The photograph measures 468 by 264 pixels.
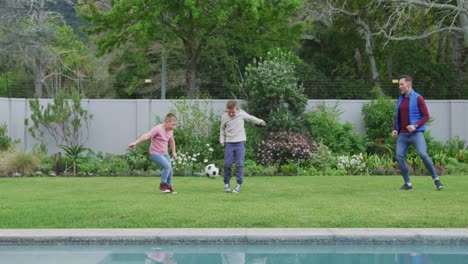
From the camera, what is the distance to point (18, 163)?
56.6 ft

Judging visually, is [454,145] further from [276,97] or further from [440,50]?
[440,50]

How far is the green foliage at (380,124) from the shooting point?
19.3 meters

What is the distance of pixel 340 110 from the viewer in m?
20.2

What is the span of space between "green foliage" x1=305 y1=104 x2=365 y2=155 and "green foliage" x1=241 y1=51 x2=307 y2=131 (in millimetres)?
495

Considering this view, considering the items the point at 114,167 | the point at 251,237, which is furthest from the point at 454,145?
the point at 251,237

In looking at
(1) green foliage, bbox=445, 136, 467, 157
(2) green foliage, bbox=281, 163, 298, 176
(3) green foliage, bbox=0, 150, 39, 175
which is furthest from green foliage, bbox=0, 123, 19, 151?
(1) green foliage, bbox=445, 136, 467, 157

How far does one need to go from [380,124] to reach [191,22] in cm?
1054

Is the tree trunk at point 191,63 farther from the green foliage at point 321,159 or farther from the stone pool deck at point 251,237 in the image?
the stone pool deck at point 251,237

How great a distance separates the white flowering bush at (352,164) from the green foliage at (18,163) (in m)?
8.32

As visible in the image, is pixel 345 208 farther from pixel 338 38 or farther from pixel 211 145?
pixel 338 38

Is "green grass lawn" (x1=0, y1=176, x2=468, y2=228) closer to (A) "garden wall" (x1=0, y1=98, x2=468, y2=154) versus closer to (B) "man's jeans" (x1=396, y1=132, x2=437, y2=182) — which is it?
(B) "man's jeans" (x1=396, y1=132, x2=437, y2=182)

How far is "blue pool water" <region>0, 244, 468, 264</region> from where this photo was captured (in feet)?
19.8

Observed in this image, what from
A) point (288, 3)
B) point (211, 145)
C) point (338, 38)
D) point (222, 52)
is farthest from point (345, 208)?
point (338, 38)

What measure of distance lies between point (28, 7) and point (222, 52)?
13.8 m
